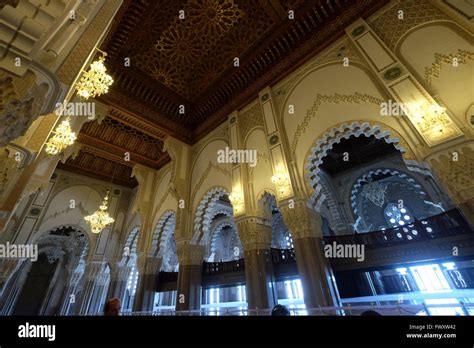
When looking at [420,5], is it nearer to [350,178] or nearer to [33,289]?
[350,178]

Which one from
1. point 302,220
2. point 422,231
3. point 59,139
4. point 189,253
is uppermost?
point 59,139

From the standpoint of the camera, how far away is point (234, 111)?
8.38 meters

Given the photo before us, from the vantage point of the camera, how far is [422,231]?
4797 millimetres

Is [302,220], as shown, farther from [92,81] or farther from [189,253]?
[92,81]

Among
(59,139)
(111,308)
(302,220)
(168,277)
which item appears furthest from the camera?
(168,277)

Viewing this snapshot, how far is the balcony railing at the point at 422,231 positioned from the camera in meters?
4.37

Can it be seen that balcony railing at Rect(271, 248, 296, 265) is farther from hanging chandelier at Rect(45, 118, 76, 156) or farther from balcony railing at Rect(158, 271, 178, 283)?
hanging chandelier at Rect(45, 118, 76, 156)

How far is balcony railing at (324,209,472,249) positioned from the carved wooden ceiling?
5.34 meters

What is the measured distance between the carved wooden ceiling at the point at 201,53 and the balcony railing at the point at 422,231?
5336 mm

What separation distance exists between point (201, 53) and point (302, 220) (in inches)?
244

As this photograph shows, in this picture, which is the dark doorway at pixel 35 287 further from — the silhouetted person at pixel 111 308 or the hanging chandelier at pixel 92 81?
the silhouetted person at pixel 111 308

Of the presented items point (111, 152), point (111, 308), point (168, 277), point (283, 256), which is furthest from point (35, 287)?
point (111, 308)

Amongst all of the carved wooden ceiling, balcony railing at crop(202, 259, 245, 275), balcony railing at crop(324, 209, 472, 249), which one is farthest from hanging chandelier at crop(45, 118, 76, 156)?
balcony railing at crop(324, 209, 472, 249)
